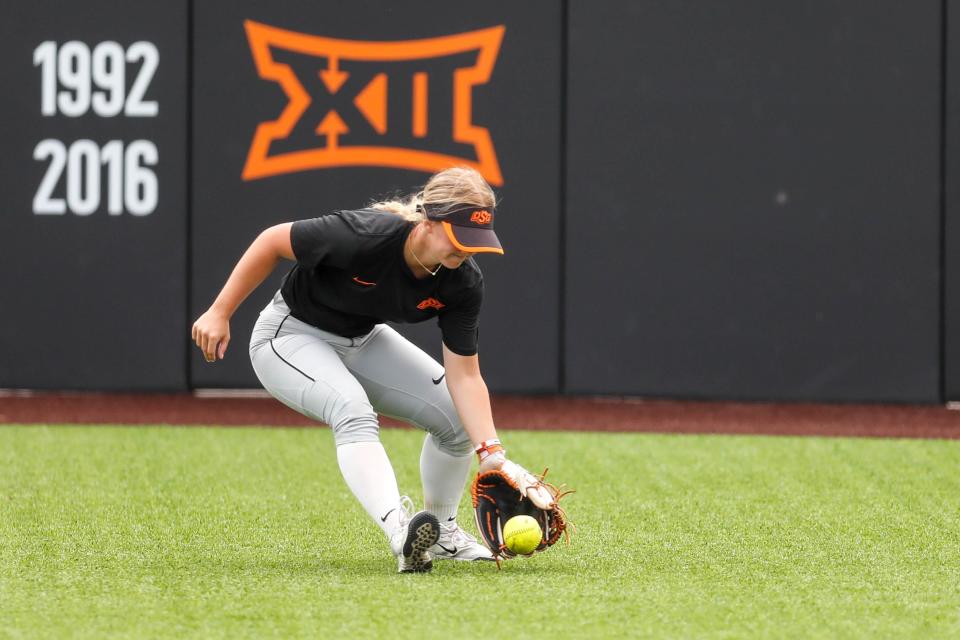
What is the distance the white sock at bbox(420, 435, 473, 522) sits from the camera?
539cm

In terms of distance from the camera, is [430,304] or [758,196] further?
[758,196]

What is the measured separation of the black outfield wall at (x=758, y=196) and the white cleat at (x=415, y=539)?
620 cm

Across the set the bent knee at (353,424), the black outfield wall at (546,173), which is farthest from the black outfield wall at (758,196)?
the bent knee at (353,424)

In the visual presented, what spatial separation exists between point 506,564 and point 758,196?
20.2 ft

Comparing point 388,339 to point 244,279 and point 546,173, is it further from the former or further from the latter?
point 546,173

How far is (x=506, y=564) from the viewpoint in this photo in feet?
17.5

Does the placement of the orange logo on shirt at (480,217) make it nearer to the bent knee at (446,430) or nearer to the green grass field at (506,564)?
the bent knee at (446,430)

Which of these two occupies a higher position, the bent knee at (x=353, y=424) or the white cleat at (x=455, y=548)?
the bent knee at (x=353, y=424)

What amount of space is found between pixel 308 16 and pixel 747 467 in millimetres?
4988

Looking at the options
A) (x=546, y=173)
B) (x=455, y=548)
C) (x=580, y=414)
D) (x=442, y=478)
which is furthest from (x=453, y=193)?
(x=546, y=173)

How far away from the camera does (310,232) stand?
Result: 16.2 feet

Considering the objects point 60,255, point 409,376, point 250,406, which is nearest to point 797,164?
point 250,406

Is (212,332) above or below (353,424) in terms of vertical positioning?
above

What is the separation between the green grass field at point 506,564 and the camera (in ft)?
14.0
